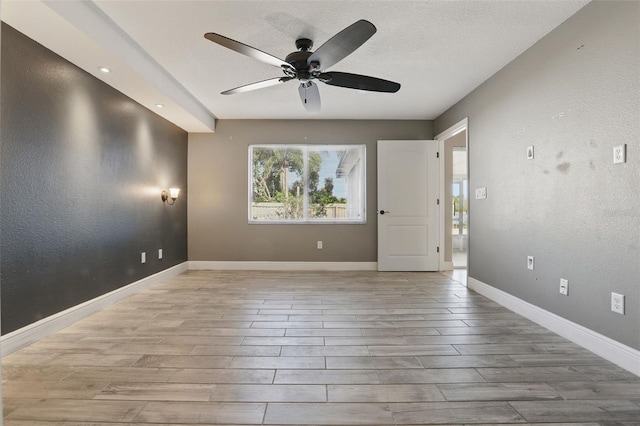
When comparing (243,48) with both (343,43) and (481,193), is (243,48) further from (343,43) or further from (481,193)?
(481,193)

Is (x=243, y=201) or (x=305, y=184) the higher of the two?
(x=305, y=184)

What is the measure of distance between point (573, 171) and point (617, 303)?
3.17 ft

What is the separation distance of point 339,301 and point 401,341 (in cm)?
109

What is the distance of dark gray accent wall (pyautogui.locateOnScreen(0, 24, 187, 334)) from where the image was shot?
229cm

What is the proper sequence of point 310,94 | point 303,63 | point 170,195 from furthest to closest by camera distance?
point 170,195 → point 310,94 → point 303,63

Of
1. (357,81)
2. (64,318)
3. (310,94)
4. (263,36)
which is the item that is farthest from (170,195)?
(357,81)

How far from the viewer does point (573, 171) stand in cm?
245

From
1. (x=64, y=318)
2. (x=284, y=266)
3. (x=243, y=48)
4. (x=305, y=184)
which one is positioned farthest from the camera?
(x=305, y=184)

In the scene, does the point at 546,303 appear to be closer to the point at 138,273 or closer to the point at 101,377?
the point at 101,377

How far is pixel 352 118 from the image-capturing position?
5.14 m

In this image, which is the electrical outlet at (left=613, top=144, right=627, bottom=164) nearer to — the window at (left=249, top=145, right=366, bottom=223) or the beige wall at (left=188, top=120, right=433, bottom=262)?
the beige wall at (left=188, top=120, right=433, bottom=262)

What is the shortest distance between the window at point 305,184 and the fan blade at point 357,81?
2.43 m

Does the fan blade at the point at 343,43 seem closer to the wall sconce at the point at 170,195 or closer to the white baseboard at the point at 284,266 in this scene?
the wall sconce at the point at 170,195

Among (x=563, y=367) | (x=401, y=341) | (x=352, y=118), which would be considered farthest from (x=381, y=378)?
(x=352, y=118)
